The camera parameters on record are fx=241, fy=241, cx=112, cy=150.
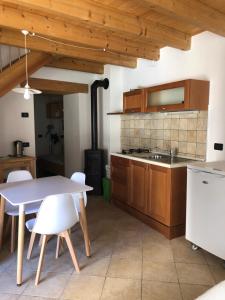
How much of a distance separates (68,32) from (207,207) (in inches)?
91.0

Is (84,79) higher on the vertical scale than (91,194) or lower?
higher

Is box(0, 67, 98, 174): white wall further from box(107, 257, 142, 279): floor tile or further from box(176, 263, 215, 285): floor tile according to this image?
box(176, 263, 215, 285): floor tile

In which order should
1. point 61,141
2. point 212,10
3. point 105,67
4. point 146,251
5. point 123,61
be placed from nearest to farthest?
point 212,10, point 146,251, point 123,61, point 105,67, point 61,141

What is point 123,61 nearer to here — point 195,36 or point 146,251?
point 195,36

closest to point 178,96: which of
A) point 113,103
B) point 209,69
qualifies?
point 209,69

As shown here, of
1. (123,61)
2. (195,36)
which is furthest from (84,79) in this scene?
(195,36)

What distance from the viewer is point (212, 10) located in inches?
85.0

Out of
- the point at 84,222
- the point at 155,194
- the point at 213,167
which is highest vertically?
the point at 213,167

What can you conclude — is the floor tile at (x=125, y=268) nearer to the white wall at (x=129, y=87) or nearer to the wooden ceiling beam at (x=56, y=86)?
the white wall at (x=129, y=87)

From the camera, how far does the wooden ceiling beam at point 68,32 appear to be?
229 centimetres

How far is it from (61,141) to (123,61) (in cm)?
407

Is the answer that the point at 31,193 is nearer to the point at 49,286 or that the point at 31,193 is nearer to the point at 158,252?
the point at 49,286

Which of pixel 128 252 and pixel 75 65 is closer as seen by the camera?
pixel 128 252

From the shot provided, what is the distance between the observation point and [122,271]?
2.17 metres
